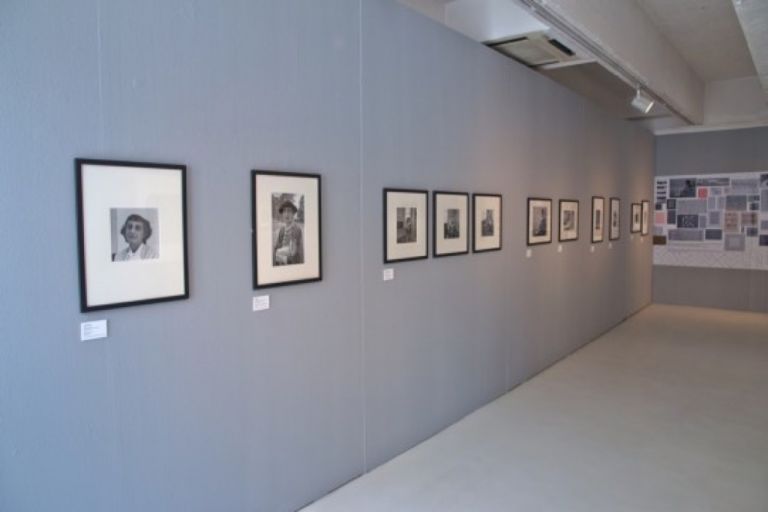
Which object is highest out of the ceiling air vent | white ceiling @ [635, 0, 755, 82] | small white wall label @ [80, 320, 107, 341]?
white ceiling @ [635, 0, 755, 82]

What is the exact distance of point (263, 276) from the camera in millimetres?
2949

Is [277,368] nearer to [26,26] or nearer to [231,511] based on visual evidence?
[231,511]

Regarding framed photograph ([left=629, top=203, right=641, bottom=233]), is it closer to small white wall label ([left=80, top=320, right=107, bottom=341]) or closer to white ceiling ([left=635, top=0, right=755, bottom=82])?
white ceiling ([left=635, top=0, right=755, bottom=82])

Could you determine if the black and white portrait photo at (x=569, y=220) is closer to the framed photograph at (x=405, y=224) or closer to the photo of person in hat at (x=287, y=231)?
the framed photograph at (x=405, y=224)

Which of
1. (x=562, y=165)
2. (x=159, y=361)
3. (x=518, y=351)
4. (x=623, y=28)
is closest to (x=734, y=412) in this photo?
(x=518, y=351)

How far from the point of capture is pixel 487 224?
4.96 metres

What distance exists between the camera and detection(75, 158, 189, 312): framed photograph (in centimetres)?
221

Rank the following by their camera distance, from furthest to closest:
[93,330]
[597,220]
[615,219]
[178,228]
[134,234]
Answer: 1. [615,219]
2. [597,220]
3. [178,228]
4. [134,234]
5. [93,330]

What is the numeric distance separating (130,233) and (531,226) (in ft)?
14.3

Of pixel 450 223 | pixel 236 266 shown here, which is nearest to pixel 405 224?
pixel 450 223

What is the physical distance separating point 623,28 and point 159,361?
5017 mm

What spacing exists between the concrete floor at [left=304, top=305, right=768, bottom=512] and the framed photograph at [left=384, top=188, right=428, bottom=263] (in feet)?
4.92

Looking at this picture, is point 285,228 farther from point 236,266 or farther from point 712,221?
point 712,221

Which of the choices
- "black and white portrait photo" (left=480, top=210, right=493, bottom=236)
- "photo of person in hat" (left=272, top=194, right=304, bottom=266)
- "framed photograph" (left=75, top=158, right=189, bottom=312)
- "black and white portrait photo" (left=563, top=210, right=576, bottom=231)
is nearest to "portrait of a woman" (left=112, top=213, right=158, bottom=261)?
"framed photograph" (left=75, top=158, right=189, bottom=312)
